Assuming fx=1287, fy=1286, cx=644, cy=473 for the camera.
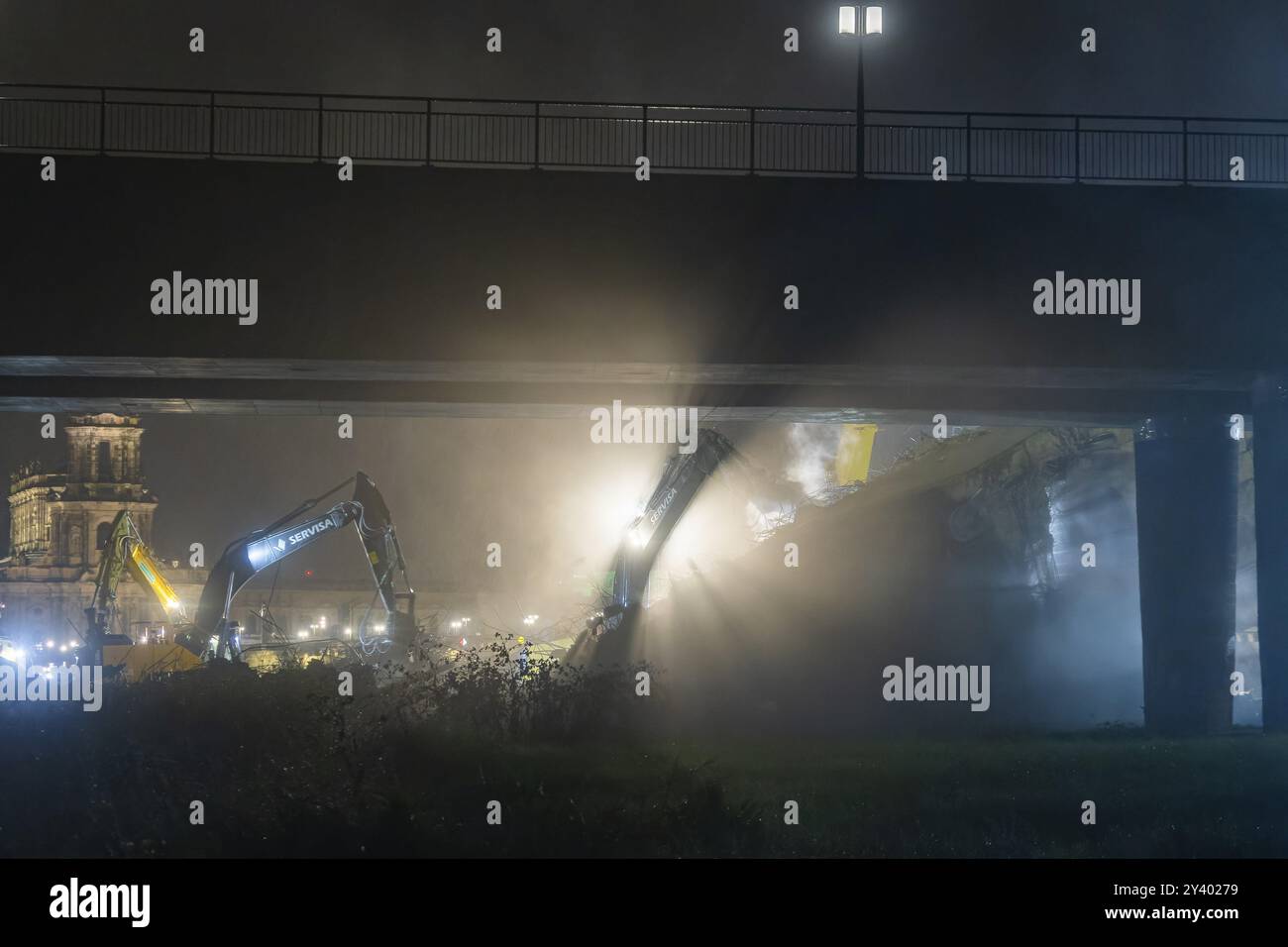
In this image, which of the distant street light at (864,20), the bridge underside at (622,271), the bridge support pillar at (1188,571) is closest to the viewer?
the bridge underside at (622,271)

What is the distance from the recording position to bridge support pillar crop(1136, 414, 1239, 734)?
79.4ft

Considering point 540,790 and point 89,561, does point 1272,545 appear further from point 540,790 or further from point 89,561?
point 89,561

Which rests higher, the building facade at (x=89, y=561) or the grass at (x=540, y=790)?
the building facade at (x=89, y=561)

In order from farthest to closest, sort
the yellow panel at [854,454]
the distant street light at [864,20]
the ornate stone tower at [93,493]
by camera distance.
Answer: the ornate stone tower at [93,493] → the yellow panel at [854,454] → the distant street light at [864,20]

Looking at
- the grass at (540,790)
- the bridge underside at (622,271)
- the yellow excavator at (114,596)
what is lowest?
the grass at (540,790)

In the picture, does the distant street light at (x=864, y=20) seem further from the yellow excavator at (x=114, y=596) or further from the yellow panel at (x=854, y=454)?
the yellow panel at (x=854, y=454)

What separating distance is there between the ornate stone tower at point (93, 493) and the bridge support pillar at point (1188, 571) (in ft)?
299

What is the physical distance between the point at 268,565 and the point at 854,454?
3391cm

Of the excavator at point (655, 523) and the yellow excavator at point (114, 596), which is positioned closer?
the excavator at point (655, 523)

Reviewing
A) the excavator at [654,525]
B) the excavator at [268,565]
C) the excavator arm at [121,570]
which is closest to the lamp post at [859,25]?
the excavator at [654,525]

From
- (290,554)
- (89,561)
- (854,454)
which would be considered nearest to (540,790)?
(290,554)

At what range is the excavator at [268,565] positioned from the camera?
30.6 metres

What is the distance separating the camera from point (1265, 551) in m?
23.5

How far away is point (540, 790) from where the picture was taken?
53.4 feet
